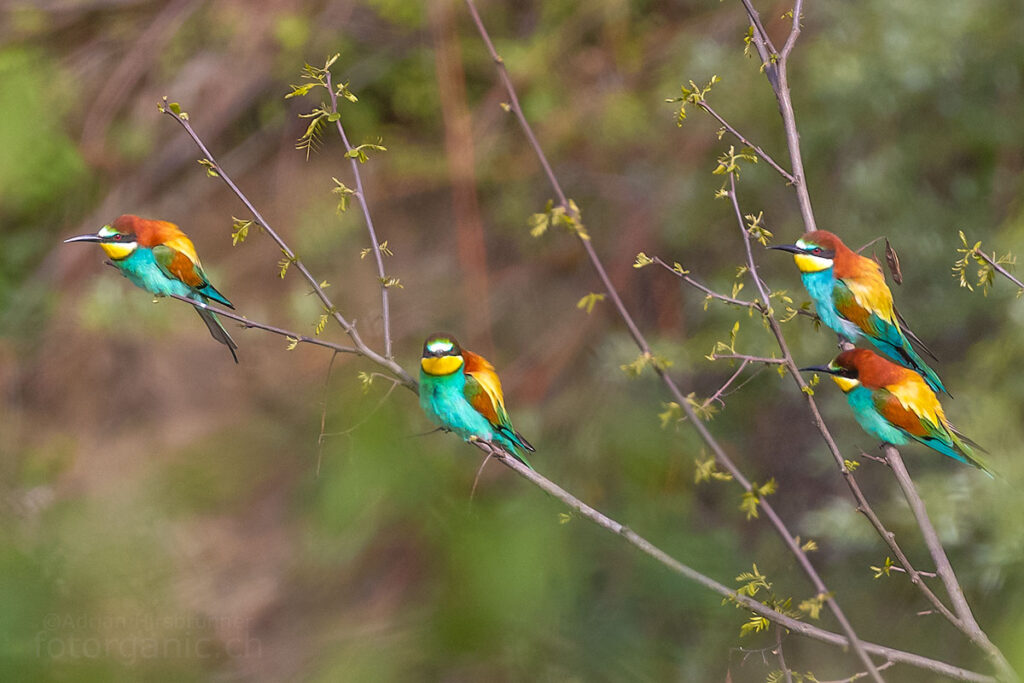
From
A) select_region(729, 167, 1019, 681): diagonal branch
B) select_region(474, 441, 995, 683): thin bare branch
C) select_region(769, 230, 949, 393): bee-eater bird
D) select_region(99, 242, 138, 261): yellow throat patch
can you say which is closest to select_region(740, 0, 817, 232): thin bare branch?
select_region(769, 230, 949, 393): bee-eater bird

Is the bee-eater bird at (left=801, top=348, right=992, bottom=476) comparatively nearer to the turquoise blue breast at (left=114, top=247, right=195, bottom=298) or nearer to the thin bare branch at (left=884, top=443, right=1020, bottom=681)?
the thin bare branch at (left=884, top=443, right=1020, bottom=681)

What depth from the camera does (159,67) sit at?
4312 millimetres

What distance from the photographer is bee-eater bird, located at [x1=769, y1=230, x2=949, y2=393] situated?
1.36 m

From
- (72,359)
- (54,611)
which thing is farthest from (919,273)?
(72,359)

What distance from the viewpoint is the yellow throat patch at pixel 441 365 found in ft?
4.87

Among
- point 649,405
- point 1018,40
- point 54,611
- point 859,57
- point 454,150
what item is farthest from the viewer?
point 454,150

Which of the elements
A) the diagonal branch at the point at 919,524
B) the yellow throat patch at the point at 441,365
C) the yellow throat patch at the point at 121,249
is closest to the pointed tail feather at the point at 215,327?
the yellow throat patch at the point at 121,249

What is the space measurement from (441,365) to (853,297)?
65 cm

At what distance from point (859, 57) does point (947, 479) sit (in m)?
1.25

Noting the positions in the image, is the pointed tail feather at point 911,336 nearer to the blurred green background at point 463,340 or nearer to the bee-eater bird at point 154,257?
the blurred green background at point 463,340

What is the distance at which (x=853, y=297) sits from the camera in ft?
4.51

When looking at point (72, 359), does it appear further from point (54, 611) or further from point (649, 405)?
point (649, 405)

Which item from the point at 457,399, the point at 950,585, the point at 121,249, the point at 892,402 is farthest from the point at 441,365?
the point at 950,585

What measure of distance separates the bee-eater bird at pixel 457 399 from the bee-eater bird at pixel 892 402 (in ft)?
1.67
